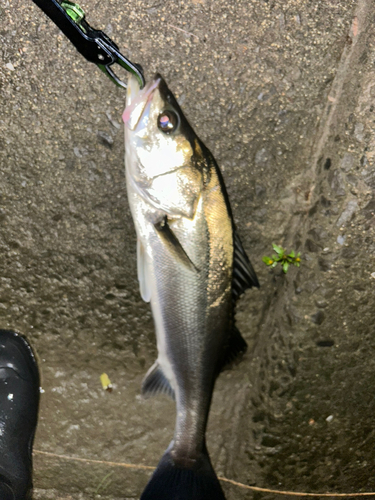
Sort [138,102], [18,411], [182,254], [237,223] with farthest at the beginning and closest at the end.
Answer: [18,411] → [237,223] → [182,254] → [138,102]

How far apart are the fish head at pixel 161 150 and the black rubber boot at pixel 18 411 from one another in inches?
56.4

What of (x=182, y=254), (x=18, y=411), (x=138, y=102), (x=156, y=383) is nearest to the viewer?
(x=138, y=102)

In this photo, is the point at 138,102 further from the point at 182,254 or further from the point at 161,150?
the point at 182,254

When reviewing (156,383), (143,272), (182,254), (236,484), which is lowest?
(236,484)

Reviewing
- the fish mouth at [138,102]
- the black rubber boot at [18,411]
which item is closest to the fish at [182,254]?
the fish mouth at [138,102]

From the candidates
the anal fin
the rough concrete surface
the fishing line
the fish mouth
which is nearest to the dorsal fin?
the rough concrete surface

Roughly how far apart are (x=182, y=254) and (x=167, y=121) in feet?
2.01

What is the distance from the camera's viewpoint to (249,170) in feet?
6.97

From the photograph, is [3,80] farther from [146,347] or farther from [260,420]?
[260,420]

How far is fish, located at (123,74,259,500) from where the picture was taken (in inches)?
63.7

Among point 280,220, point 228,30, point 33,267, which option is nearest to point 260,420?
point 280,220

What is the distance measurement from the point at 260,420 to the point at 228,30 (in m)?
2.34

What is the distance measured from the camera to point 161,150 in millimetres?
1616

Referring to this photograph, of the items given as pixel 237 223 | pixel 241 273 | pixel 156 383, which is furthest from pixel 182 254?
pixel 156 383
